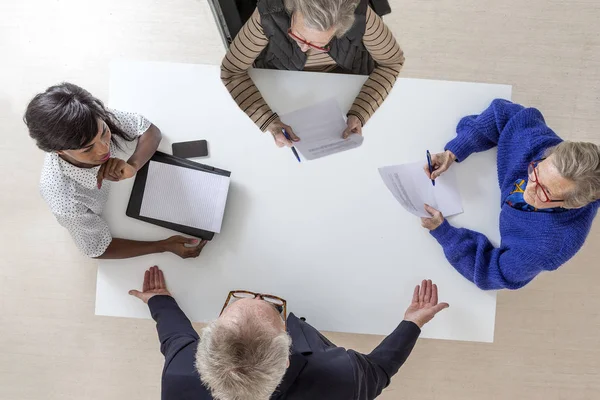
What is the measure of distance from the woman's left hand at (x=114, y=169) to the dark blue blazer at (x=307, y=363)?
368 mm

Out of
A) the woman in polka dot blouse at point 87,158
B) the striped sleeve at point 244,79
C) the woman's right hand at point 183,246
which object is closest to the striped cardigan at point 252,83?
the striped sleeve at point 244,79

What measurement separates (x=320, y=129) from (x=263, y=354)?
692 millimetres

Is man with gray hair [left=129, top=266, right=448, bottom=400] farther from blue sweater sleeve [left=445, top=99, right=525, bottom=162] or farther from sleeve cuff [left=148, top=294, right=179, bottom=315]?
blue sweater sleeve [left=445, top=99, right=525, bottom=162]

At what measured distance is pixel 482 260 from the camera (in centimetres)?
142

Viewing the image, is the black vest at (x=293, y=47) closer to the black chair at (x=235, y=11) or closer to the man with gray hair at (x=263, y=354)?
the black chair at (x=235, y=11)

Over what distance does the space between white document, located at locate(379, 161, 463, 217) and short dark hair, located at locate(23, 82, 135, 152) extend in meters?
0.82

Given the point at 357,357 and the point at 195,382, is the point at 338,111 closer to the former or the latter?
the point at 357,357

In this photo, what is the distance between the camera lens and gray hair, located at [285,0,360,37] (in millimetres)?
1172

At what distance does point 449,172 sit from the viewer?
1.50m

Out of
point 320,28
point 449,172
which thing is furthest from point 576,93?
point 320,28

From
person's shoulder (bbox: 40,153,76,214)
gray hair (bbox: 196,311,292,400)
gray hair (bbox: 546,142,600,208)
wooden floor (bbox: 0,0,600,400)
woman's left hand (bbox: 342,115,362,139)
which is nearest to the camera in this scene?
gray hair (bbox: 196,311,292,400)

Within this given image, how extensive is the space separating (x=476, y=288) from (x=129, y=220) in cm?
106

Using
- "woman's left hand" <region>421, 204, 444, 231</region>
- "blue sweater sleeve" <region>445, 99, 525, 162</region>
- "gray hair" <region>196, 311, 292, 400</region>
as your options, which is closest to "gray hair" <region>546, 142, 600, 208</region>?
"blue sweater sleeve" <region>445, 99, 525, 162</region>

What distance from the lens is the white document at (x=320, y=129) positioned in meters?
1.49
